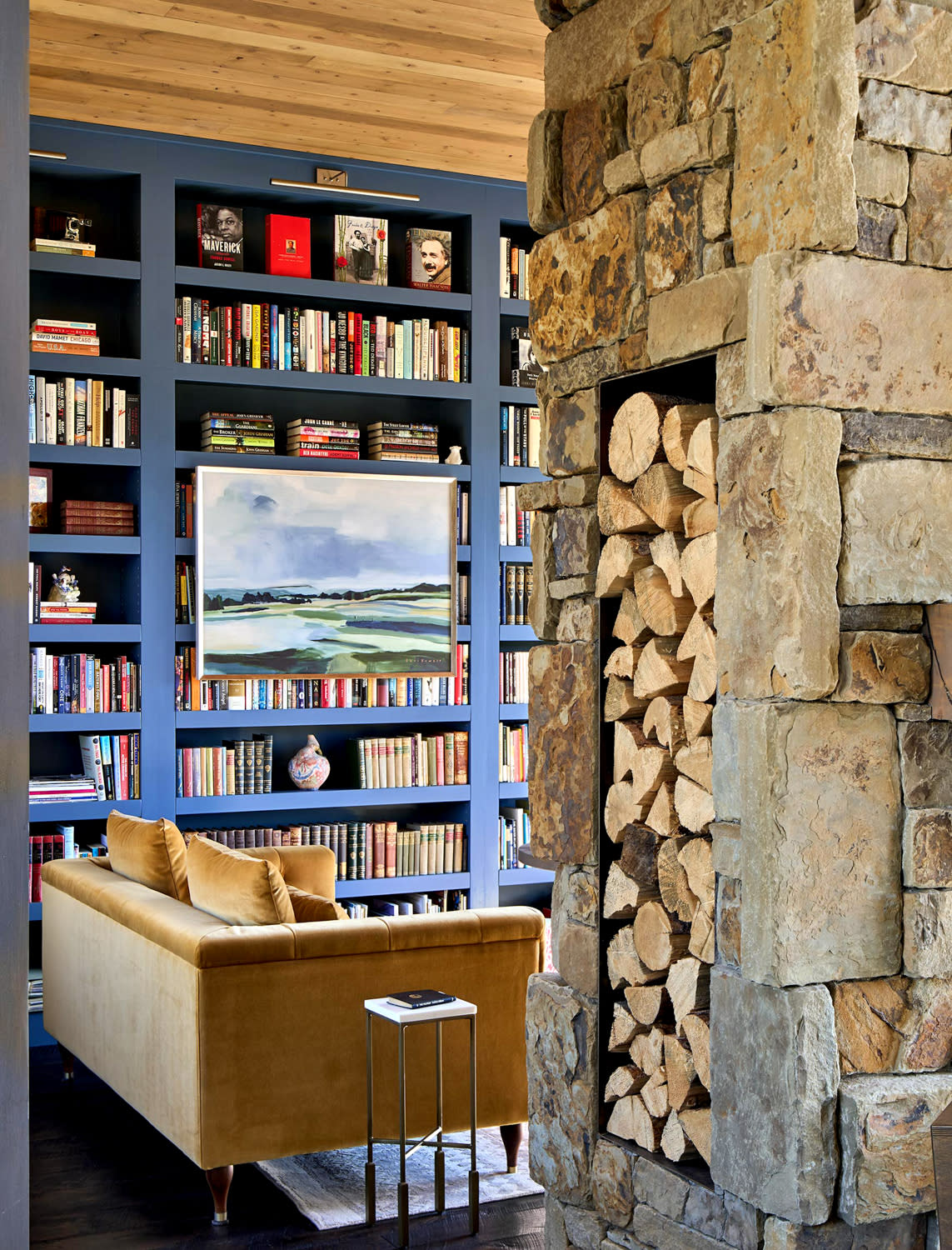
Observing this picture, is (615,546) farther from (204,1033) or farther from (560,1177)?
(204,1033)

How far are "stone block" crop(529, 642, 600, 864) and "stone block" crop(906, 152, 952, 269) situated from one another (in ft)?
3.09

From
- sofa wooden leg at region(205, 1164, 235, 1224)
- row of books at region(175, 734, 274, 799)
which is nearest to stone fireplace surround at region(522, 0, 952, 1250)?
sofa wooden leg at region(205, 1164, 235, 1224)

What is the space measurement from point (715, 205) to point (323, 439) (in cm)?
345

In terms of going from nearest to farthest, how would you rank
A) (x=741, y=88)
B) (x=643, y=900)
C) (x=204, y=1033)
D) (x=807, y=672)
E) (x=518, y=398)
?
(x=807, y=672) < (x=741, y=88) < (x=643, y=900) < (x=204, y=1033) < (x=518, y=398)

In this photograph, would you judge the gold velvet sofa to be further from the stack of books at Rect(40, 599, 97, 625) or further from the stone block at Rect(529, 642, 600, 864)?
the stack of books at Rect(40, 599, 97, 625)

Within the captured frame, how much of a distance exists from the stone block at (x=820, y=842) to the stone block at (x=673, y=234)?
78cm

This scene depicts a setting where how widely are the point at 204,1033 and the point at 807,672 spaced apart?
1973 millimetres

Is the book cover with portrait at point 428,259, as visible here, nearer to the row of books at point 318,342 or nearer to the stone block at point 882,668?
the row of books at point 318,342

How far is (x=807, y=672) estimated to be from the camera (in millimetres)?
2074

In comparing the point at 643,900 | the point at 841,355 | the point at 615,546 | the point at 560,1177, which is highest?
the point at 841,355

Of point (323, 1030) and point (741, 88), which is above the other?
point (741, 88)

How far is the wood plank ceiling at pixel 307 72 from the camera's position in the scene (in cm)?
390

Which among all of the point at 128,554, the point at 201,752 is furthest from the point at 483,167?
the point at 201,752

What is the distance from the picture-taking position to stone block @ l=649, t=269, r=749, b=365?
86.7 inches
